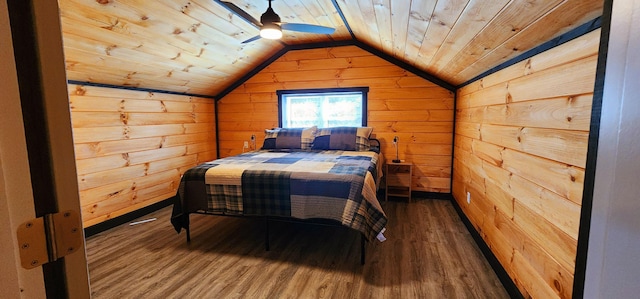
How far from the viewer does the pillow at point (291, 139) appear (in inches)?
153

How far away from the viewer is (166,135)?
378cm

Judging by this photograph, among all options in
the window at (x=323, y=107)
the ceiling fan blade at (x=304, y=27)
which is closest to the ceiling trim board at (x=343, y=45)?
the window at (x=323, y=107)

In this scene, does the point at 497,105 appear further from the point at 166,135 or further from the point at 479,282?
the point at 166,135

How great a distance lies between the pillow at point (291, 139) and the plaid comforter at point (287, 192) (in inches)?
43.5

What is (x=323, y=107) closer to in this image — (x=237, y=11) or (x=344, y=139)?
(x=344, y=139)

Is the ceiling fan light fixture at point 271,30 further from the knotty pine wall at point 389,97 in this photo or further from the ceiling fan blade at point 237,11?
the knotty pine wall at point 389,97

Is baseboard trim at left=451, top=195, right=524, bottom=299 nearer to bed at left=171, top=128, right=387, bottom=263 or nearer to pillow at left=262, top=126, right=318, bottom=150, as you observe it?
bed at left=171, top=128, right=387, bottom=263

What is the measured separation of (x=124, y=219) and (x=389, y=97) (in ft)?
12.2

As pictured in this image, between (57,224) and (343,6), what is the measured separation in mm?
2595

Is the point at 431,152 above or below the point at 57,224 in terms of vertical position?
below

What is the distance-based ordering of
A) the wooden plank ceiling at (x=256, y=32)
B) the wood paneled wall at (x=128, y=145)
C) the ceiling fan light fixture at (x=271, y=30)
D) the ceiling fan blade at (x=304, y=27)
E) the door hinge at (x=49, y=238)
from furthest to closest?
the wood paneled wall at (x=128, y=145)
the ceiling fan blade at (x=304, y=27)
the ceiling fan light fixture at (x=271, y=30)
the wooden plank ceiling at (x=256, y=32)
the door hinge at (x=49, y=238)

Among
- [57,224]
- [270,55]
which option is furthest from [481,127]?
[270,55]

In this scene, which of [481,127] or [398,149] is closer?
[481,127]

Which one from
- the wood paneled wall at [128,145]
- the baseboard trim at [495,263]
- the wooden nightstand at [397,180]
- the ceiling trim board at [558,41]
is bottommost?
the baseboard trim at [495,263]
